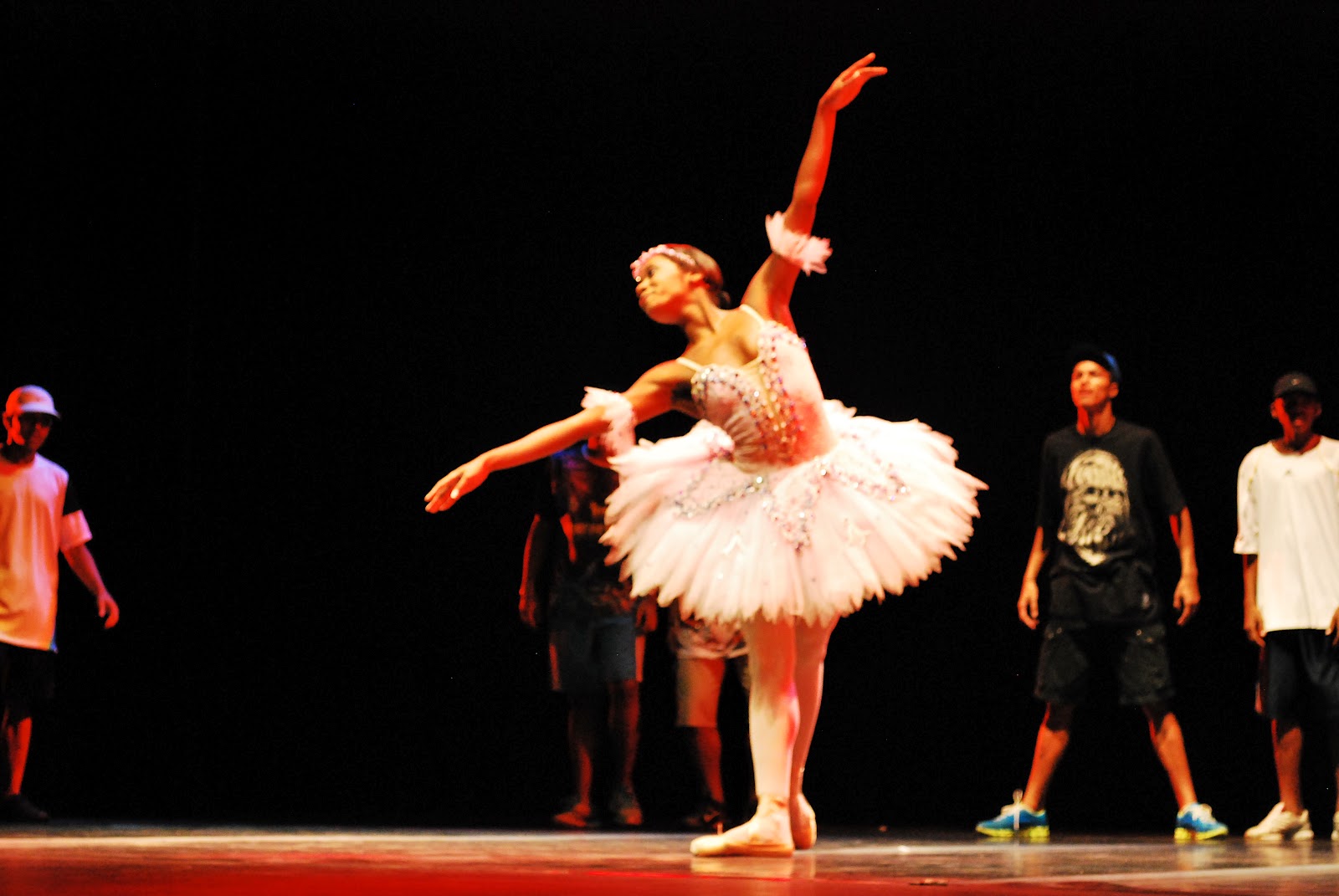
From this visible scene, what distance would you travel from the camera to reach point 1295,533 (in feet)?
15.7

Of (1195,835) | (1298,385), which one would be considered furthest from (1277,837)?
(1298,385)

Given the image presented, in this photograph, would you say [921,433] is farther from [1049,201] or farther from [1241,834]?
[1049,201]

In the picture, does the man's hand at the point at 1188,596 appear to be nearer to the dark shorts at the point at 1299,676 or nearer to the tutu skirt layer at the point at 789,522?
the dark shorts at the point at 1299,676

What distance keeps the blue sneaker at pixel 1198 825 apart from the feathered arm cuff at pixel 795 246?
1957mm

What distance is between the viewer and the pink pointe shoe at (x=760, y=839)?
3373 mm

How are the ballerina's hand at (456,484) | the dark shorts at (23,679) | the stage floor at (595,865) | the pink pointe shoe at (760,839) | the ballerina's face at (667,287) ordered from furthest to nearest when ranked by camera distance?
the dark shorts at (23,679)
the ballerina's face at (667,287)
the pink pointe shoe at (760,839)
the ballerina's hand at (456,484)
the stage floor at (595,865)

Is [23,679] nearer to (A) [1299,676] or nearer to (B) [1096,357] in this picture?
(B) [1096,357]

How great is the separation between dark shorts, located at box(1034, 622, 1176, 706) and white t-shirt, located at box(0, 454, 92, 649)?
323 centimetres

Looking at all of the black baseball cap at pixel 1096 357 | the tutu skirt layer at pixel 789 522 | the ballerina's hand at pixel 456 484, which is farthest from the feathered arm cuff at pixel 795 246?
the black baseball cap at pixel 1096 357

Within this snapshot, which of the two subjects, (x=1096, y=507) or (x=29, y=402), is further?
(x=29, y=402)

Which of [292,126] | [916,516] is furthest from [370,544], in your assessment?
[916,516]

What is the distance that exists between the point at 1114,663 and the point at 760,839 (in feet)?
5.65

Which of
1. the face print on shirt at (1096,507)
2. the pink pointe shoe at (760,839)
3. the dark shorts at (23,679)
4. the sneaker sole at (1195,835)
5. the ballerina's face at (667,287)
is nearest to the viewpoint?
the pink pointe shoe at (760,839)

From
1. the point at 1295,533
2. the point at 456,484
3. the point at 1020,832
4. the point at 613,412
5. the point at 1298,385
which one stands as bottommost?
the point at 1020,832
